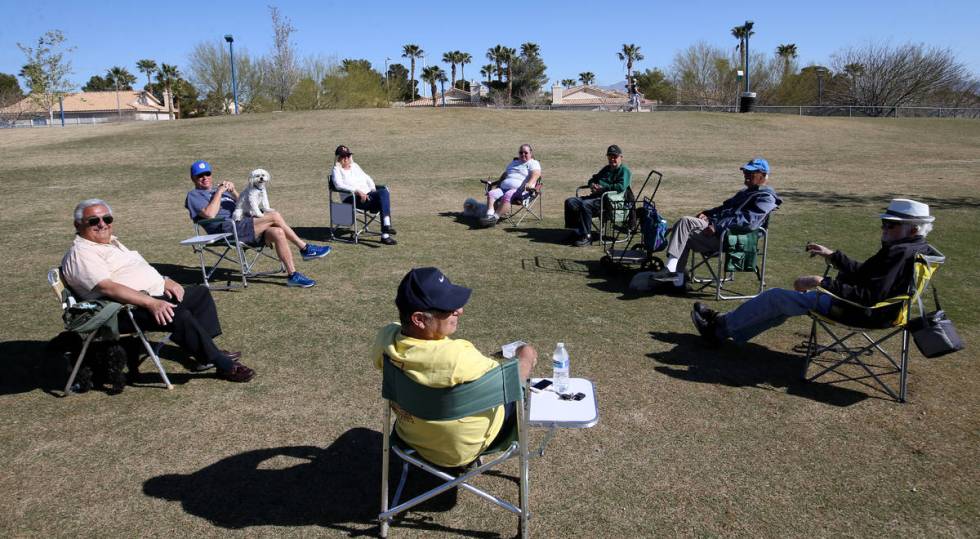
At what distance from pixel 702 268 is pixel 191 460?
604 centimetres

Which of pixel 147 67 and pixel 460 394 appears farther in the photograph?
pixel 147 67

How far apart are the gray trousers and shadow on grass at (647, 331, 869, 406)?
1.40m

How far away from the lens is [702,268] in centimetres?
789

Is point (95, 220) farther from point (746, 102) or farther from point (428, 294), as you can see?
point (746, 102)

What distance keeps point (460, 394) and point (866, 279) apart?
121 inches

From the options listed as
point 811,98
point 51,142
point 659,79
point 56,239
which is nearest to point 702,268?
point 56,239

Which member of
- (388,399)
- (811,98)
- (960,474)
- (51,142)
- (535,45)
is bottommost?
(960,474)

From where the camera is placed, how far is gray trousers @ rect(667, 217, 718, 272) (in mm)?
6641

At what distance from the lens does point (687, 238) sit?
6.70m

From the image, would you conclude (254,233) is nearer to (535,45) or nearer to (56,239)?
(56,239)

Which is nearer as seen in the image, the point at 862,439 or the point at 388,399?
the point at 388,399

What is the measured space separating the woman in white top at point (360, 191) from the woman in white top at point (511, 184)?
173 centimetres

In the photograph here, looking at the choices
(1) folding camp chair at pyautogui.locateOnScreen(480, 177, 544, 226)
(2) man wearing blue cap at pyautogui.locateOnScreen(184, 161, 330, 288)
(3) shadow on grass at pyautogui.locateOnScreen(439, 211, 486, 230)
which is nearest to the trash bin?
(1) folding camp chair at pyautogui.locateOnScreen(480, 177, 544, 226)

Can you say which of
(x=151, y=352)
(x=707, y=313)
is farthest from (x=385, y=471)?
(x=707, y=313)
